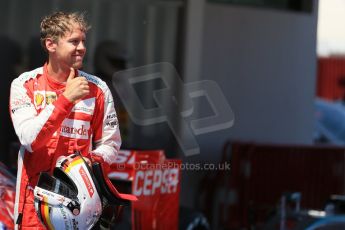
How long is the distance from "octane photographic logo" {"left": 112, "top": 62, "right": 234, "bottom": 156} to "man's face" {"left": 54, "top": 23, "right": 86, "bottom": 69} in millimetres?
4493

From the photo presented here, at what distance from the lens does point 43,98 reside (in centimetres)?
455

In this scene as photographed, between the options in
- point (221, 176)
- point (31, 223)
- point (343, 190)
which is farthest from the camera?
point (343, 190)

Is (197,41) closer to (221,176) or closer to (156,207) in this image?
(221,176)

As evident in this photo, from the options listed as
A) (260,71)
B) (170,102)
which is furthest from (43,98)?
(260,71)

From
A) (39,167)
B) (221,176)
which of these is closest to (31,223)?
(39,167)

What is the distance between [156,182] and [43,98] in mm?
1672

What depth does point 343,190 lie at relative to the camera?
32.7 ft

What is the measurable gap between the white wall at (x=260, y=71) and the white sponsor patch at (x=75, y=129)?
4753 millimetres

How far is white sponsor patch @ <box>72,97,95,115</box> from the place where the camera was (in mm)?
4613

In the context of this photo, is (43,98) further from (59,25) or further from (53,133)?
(59,25)

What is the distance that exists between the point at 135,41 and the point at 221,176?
175 cm

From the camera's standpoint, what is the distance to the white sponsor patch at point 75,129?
456 centimetres

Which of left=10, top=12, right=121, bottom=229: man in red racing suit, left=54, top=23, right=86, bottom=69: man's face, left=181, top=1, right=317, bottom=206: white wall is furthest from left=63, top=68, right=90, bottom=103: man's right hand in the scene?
left=181, top=1, right=317, bottom=206: white wall

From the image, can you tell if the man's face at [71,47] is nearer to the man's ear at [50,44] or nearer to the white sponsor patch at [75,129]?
the man's ear at [50,44]
